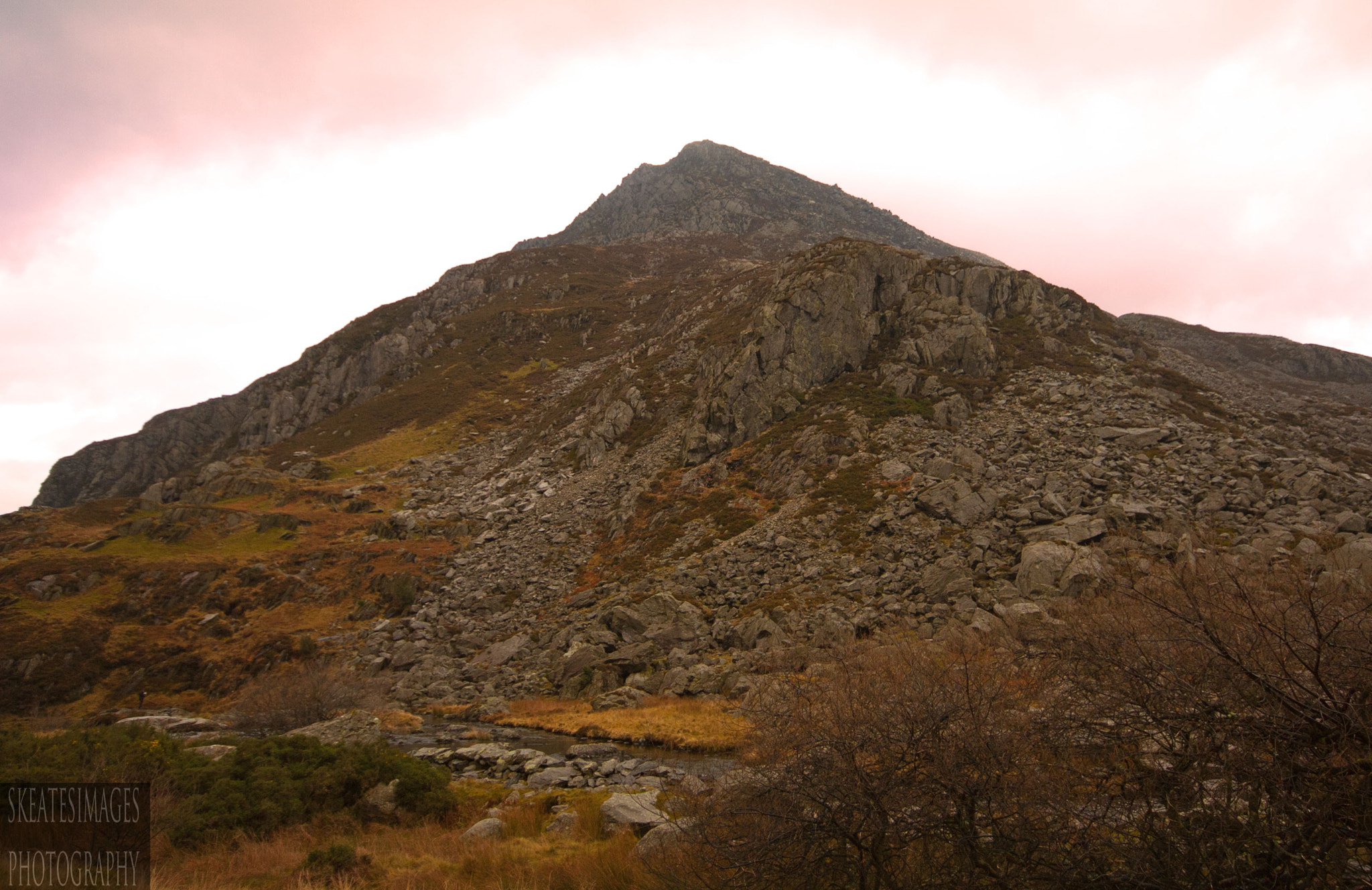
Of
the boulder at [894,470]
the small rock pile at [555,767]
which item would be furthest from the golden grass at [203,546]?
the boulder at [894,470]

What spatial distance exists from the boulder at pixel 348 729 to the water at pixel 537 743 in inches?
71.7

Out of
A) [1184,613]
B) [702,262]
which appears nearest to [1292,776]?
[1184,613]

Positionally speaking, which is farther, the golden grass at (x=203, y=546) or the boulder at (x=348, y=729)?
the golden grass at (x=203, y=546)

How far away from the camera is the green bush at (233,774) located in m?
11.1

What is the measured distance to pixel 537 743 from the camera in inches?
885

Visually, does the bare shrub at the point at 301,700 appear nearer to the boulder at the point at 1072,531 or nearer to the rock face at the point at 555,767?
the rock face at the point at 555,767

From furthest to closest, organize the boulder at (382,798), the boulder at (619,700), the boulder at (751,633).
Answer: the boulder at (751,633) → the boulder at (619,700) → the boulder at (382,798)

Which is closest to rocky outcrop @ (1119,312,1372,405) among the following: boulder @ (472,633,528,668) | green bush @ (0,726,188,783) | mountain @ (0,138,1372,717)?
→ mountain @ (0,138,1372,717)

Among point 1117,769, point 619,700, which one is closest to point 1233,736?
point 1117,769

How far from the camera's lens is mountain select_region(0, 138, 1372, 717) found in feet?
87.6

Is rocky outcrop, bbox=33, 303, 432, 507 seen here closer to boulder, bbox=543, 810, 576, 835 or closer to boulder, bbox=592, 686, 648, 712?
boulder, bbox=592, 686, 648, 712

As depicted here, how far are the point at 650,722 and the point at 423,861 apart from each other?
12.6 metres

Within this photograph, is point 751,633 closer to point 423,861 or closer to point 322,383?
Answer: point 423,861

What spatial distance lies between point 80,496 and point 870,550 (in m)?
125
